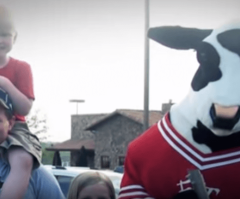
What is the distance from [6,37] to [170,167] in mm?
1048

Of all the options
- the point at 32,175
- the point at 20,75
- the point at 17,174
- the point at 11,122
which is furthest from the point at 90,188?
the point at 20,75

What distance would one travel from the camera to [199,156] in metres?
2.18

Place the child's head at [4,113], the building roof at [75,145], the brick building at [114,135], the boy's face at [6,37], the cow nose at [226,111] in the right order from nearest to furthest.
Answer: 1. the cow nose at [226,111]
2. the child's head at [4,113]
3. the boy's face at [6,37]
4. the brick building at [114,135]
5. the building roof at [75,145]

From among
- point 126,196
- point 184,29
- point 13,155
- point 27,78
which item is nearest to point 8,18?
point 27,78

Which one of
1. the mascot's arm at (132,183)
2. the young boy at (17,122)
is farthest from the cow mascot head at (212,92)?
the young boy at (17,122)

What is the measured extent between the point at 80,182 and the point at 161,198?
1.83ft

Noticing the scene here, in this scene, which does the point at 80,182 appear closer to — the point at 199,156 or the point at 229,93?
the point at 199,156

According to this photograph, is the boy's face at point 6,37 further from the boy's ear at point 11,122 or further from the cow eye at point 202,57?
the cow eye at point 202,57

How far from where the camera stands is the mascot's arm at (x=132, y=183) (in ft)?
7.43

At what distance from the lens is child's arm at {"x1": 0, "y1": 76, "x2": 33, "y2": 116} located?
7.94 feet

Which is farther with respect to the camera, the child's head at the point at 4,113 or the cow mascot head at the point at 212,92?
the child's head at the point at 4,113

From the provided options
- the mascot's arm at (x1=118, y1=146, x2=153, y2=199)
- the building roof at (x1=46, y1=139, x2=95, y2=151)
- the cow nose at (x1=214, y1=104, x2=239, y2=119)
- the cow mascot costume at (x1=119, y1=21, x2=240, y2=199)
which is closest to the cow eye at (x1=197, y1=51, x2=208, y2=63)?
the cow mascot costume at (x1=119, y1=21, x2=240, y2=199)

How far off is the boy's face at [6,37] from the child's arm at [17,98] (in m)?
0.18

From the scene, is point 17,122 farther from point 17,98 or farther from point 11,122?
point 17,98
